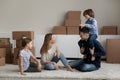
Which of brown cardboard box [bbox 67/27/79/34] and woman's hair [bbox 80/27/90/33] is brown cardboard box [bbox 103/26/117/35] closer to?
brown cardboard box [bbox 67/27/79/34]

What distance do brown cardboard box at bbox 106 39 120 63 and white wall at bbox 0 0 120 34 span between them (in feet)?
3.24

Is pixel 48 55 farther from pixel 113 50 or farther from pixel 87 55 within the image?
pixel 113 50

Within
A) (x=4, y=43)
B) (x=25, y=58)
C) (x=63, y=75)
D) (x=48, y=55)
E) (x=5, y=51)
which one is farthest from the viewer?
(x=4, y=43)

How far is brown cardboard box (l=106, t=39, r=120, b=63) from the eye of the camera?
21.5ft

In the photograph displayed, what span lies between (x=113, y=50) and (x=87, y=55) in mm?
1280

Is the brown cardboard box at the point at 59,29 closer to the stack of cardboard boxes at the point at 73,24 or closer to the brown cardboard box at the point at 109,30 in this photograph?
the stack of cardboard boxes at the point at 73,24

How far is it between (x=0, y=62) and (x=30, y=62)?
0.94m

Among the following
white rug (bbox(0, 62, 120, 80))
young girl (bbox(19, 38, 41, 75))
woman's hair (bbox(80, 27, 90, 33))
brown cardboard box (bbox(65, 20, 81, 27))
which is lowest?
white rug (bbox(0, 62, 120, 80))

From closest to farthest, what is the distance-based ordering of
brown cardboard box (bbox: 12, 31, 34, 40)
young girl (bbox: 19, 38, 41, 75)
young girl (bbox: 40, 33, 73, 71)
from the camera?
young girl (bbox: 19, 38, 41, 75)
young girl (bbox: 40, 33, 73, 71)
brown cardboard box (bbox: 12, 31, 34, 40)

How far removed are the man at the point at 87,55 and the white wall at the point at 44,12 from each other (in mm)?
2133

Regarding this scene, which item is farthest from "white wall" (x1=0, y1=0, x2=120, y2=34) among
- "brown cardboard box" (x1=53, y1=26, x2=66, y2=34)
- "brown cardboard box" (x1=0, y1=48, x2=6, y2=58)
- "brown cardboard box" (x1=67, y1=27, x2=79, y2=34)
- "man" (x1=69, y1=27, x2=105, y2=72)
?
"man" (x1=69, y1=27, x2=105, y2=72)

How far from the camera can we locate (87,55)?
5508mm

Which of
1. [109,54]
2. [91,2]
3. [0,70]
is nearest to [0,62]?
[0,70]

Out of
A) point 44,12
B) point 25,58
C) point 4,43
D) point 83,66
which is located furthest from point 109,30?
point 25,58
